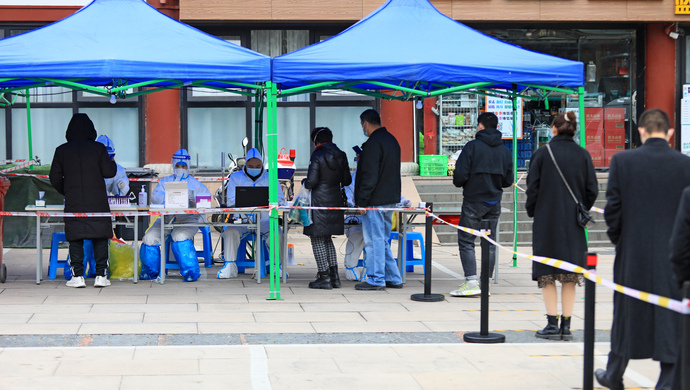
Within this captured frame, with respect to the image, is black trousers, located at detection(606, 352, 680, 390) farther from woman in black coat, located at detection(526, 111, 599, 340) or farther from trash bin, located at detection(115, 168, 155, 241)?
trash bin, located at detection(115, 168, 155, 241)

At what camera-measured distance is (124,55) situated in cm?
948

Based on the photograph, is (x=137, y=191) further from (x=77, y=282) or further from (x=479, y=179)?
(x=479, y=179)

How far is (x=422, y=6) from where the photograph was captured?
36.1ft

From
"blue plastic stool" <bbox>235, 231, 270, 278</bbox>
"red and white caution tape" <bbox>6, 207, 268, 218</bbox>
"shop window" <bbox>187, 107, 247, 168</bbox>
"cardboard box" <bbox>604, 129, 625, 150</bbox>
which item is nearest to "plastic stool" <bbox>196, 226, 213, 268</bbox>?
"blue plastic stool" <bbox>235, 231, 270, 278</bbox>

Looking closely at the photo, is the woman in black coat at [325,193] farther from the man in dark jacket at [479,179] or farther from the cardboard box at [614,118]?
the cardboard box at [614,118]

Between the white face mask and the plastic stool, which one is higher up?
the white face mask

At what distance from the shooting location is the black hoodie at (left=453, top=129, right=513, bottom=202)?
951 centimetres

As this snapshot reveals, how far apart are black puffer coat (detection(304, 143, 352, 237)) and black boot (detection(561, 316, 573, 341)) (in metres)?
3.31

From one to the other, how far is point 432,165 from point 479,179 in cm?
835

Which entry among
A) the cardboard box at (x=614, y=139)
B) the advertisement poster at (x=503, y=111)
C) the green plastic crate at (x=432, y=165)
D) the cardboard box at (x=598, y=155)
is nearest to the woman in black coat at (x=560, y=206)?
the green plastic crate at (x=432, y=165)

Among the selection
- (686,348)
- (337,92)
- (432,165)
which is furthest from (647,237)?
(432,165)

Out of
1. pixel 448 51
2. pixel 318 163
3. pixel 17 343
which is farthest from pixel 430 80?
pixel 17 343

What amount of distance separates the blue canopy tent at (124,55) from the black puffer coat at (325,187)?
119 centimetres

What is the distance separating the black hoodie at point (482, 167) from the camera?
951cm
